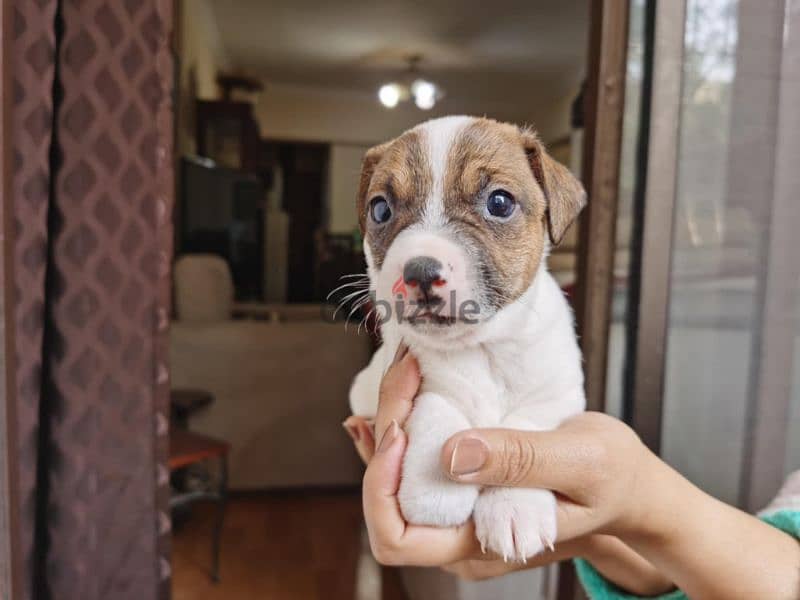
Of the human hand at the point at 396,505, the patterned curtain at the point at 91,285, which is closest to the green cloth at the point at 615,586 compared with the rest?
the human hand at the point at 396,505

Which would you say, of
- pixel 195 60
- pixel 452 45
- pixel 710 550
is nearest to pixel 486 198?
pixel 710 550

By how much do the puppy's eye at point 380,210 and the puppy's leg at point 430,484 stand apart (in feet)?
0.67

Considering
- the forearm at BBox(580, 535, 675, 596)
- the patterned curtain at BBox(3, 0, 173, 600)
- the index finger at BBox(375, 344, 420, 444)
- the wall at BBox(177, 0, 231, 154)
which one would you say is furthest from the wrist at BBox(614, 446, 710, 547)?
the wall at BBox(177, 0, 231, 154)

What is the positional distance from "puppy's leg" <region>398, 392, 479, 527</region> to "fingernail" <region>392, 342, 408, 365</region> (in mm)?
66

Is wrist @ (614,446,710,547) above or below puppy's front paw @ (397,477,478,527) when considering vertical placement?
below

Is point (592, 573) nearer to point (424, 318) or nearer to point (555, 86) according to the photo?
point (424, 318)

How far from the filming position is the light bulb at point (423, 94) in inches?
24.8

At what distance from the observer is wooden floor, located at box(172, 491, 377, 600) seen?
105 inches

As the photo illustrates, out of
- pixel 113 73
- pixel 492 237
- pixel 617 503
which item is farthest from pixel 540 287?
pixel 113 73

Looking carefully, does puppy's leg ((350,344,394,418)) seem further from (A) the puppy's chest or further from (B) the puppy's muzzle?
(B) the puppy's muzzle

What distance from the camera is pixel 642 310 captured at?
3.45 ft

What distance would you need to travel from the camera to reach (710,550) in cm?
81

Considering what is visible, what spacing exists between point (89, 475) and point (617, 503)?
1099 millimetres

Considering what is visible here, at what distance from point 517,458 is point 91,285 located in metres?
1.01
